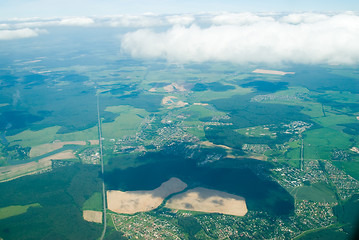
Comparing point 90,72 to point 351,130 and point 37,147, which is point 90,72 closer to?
point 37,147

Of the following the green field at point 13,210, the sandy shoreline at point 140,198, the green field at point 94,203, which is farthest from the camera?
the green field at point 94,203

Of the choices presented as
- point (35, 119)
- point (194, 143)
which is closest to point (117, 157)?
point (194, 143)

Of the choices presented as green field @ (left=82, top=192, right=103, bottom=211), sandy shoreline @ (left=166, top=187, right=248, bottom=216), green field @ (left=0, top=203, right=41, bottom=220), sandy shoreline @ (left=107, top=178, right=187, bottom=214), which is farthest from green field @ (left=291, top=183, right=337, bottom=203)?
green field @ (left=0, top=203, right=41, bottom=220)

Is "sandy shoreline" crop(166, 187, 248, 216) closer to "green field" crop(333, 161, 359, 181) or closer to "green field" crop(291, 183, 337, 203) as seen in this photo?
"green field" crop(291, 183, 337, 203)

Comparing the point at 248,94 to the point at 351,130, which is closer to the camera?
the point at 351,130

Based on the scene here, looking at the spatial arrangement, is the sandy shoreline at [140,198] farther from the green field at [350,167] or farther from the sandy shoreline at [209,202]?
the green field at [350,167]

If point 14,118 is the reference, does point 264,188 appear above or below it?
above

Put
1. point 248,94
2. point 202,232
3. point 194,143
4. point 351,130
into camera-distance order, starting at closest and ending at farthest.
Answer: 1. point 202,232
2. point 194,143
3. point 351,130
4. point 248,94

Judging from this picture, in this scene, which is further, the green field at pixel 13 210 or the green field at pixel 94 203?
the green field at pixel 94 203

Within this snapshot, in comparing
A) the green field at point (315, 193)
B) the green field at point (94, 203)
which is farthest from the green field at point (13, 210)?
the green field at point (315, 193)
